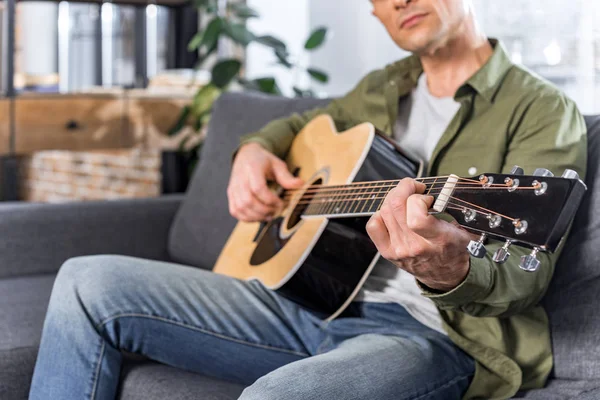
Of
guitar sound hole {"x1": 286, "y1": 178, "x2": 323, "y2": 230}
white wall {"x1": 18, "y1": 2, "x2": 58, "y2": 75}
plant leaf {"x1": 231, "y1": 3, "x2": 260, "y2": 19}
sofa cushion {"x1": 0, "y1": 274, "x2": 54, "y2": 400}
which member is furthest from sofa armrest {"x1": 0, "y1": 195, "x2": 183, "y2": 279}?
white wall {"x1": 18, "y1": 2, "x2": 58, "y2": 75}

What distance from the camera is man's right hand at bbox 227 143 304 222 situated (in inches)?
60.2

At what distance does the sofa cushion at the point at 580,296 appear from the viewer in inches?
49.6

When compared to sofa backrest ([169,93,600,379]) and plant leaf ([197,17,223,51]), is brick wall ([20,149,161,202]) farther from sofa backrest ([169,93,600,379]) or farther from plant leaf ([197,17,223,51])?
sofa backrest ([169,93,600,379])

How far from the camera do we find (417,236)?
95 cm

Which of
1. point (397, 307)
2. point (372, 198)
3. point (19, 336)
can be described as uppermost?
point (372, 198)

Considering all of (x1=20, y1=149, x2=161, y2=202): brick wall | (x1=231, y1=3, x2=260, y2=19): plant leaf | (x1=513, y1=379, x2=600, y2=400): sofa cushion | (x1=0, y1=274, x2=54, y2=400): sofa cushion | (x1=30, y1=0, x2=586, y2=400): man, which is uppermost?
(x1=231, y1=3, x2=260, y2=19): plant leaf

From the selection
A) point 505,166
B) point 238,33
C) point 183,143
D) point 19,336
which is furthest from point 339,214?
point 183,143

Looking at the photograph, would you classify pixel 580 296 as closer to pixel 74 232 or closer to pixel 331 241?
pixel 331 241

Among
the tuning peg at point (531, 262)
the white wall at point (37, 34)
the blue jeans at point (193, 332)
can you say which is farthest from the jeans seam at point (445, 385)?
the white wall at point (37, 34)

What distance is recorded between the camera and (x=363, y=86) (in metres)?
1.64

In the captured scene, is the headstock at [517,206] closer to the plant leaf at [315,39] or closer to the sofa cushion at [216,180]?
the sofa cushion at [216,180]

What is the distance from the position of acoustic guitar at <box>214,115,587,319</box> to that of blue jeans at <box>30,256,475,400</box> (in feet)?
0.17

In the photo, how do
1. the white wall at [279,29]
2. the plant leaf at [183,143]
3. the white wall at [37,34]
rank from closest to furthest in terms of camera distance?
the plant leaf at [183,143] < the white wall at [279,29] < the white wall at [37,34]

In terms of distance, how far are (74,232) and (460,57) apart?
109 cm
